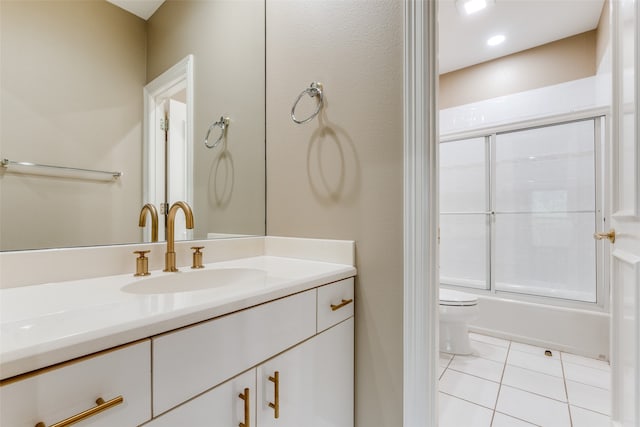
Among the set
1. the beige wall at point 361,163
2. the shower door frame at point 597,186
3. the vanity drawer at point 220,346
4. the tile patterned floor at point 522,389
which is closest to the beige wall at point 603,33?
the shower door frame at point 597,186

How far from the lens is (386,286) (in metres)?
1.05

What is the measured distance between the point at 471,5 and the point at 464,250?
2.03 metres

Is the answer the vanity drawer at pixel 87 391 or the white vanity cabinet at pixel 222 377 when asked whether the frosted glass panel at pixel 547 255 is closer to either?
the white vanity cabinet at pixel 222 377

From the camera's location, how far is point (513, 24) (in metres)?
2.25

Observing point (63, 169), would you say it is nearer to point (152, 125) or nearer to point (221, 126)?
point (152, 125)

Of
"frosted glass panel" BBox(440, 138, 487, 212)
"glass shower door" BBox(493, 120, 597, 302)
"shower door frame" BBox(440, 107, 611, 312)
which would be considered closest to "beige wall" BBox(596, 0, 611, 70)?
"shower door frame" BBox(440, 107, 611, 312)

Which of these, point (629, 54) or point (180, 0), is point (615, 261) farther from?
point (180, 0)

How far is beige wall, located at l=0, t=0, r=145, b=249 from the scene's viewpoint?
31.8 inches

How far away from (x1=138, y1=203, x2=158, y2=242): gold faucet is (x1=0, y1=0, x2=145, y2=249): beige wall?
0.9 inches

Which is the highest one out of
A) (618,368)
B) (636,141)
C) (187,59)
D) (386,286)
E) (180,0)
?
(180,0)

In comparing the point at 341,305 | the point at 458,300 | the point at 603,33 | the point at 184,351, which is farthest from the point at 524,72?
the point at 184,351

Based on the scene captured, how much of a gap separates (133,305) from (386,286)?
759 millimetres

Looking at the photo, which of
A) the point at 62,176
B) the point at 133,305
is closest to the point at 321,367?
the point at 133,305

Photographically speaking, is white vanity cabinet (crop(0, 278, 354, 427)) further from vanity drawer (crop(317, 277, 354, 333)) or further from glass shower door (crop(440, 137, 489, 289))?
glass shower door (crop(440, 137, 489, 289))
